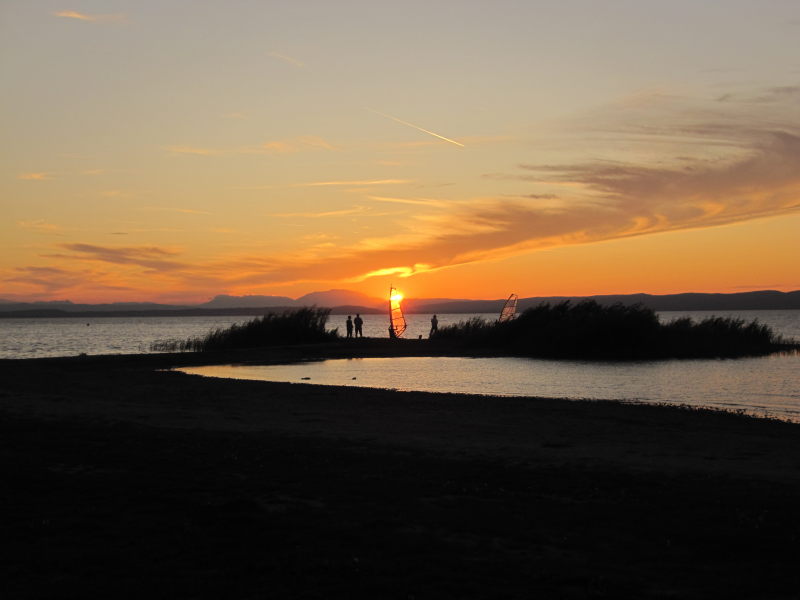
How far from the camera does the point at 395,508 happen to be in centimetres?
910

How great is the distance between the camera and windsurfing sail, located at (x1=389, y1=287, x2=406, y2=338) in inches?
2714

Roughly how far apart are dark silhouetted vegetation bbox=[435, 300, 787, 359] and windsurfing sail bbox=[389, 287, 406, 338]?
50.1 feet

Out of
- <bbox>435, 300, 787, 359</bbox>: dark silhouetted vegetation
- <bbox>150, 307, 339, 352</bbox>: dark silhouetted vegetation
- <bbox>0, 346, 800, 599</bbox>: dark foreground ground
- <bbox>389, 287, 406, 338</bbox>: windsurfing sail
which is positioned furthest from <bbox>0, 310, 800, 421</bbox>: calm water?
<bbox>389, 287, 406, 338</bbox>: windsurfing sail

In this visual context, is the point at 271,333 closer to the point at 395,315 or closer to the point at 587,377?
the point at 395,315

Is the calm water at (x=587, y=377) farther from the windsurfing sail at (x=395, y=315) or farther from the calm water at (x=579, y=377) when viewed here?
the windsurfing sail at (x=395, y=315)

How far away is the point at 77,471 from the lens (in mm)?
10969

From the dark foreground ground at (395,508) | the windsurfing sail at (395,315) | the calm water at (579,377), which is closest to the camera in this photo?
the dark foreground ground at (395,508)

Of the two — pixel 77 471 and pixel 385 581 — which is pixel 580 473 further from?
pixel 77 471

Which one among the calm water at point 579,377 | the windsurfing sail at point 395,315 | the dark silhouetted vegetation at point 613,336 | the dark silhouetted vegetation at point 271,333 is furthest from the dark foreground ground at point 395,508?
the windsurfing sail at point 395,315

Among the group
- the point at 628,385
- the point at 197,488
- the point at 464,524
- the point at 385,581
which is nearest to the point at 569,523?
the point at 464,524

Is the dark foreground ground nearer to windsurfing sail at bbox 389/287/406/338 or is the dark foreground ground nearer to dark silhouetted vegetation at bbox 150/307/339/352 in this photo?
dark silhouetted vegetation at bbox 150/307/339/352

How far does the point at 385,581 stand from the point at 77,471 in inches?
242

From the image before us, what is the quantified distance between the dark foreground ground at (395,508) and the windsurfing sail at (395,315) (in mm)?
51392

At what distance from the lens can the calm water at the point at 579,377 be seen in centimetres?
2559
